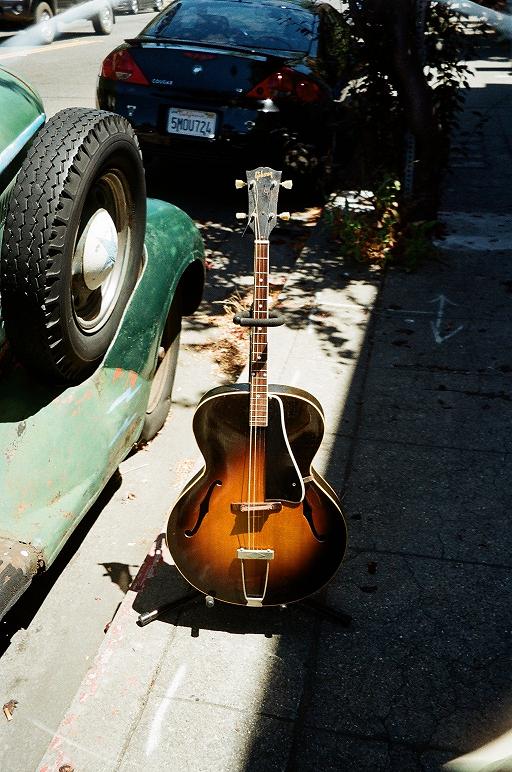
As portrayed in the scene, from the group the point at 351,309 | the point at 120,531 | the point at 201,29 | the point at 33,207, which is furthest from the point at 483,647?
the point at 201,29

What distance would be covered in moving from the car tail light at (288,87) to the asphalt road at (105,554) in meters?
1.34

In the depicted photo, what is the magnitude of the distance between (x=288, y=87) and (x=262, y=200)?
5.08 m

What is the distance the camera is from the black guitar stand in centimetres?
334

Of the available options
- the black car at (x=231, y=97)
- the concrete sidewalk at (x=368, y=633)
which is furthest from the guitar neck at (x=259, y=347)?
the black car at (x=231, y=97)

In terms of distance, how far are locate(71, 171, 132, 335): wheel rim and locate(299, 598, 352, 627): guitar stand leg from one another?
134cm

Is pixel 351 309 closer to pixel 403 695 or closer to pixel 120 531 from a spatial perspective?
pixel 120 531

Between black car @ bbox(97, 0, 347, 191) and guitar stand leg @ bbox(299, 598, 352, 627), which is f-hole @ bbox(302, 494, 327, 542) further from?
black car @ bbox(97, 0, 347, 191)

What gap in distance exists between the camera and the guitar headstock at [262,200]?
3.09 meters

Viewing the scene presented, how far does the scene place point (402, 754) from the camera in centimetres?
283

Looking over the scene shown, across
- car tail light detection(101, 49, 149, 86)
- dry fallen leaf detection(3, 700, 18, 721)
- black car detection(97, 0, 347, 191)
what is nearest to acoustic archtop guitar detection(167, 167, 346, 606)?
dry fallen leaf detection(3, 700, 18, 721)

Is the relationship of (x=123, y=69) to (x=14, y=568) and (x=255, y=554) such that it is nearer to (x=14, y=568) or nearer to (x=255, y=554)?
(x=255, y=554)

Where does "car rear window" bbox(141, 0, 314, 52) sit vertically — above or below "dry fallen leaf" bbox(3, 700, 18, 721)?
above

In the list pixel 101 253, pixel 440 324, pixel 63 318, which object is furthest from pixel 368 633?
pixel 440 324

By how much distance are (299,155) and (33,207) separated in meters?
5.37
